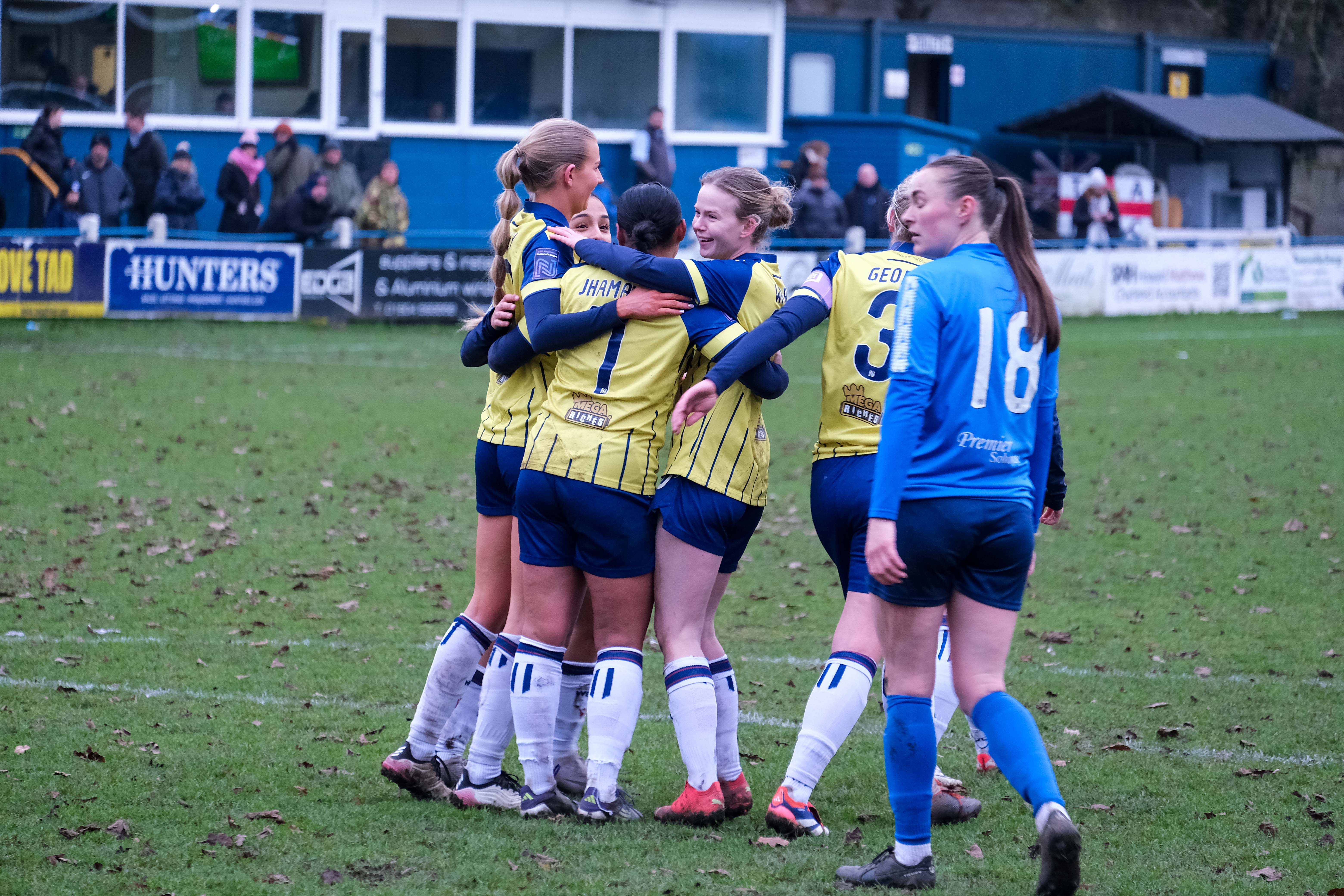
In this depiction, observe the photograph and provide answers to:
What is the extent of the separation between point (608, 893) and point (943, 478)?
58.3 inches

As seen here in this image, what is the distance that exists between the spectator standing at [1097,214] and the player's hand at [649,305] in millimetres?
24857

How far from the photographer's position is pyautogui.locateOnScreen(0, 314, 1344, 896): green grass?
446 centimetres

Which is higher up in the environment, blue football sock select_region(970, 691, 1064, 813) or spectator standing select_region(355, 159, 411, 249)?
spectator standing select_region(355, 159, 411, 249)

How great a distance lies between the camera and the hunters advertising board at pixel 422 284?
64.3ft

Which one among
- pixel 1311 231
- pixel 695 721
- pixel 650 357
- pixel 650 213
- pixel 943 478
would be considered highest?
pixel 1311 231

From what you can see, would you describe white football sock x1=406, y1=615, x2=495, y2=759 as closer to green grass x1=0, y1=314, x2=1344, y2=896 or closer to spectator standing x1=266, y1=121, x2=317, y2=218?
green grass x1=0, y1=314, x2=1344, y2=896

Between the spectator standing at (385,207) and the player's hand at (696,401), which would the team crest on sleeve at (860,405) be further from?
the spectator standing at (385,207)

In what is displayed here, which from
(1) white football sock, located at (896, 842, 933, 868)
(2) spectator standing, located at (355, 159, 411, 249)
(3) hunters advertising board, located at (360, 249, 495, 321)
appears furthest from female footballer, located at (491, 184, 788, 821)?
(2) spectator standing, located at (355, 159, 411, 249)

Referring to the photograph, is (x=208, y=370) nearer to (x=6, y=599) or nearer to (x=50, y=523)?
(x=50, y=523)

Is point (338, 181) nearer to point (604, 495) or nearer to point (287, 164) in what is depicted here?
point (287, 164)

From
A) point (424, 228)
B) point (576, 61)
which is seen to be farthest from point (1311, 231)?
point (424, 228)

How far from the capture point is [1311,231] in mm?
36219

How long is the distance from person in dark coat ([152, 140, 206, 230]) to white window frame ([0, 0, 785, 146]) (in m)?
2.75

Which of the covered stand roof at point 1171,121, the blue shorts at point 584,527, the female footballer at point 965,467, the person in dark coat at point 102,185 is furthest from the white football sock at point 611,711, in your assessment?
the covered stand roof at point 1171,121
